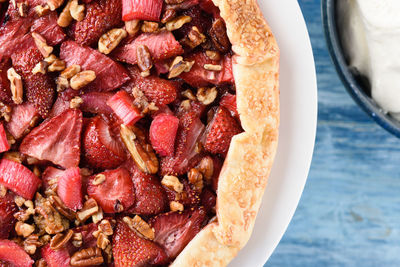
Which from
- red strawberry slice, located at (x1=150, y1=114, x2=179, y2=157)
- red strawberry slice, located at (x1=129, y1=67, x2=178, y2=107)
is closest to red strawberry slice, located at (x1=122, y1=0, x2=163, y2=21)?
red strawberry slice, located at (x1=129, y1=67, x2=178, y2=107)

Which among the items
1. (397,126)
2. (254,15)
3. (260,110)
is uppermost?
(254,15)

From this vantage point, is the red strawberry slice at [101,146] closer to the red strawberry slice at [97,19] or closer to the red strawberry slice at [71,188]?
the red strawberry slice at [71,188]

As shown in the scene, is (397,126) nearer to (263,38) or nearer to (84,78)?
(263,38)

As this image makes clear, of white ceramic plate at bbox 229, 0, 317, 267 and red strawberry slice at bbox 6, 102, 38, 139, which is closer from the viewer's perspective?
red strawberry slice at bbox 6, 102, 38, 139

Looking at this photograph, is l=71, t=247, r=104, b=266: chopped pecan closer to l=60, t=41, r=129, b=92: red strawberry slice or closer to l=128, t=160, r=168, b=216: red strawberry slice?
l=128, t=160, r=168, b=216: red strawberry slice

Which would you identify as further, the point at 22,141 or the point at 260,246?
the point at 260,246

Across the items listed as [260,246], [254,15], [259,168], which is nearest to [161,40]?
[254,15]
